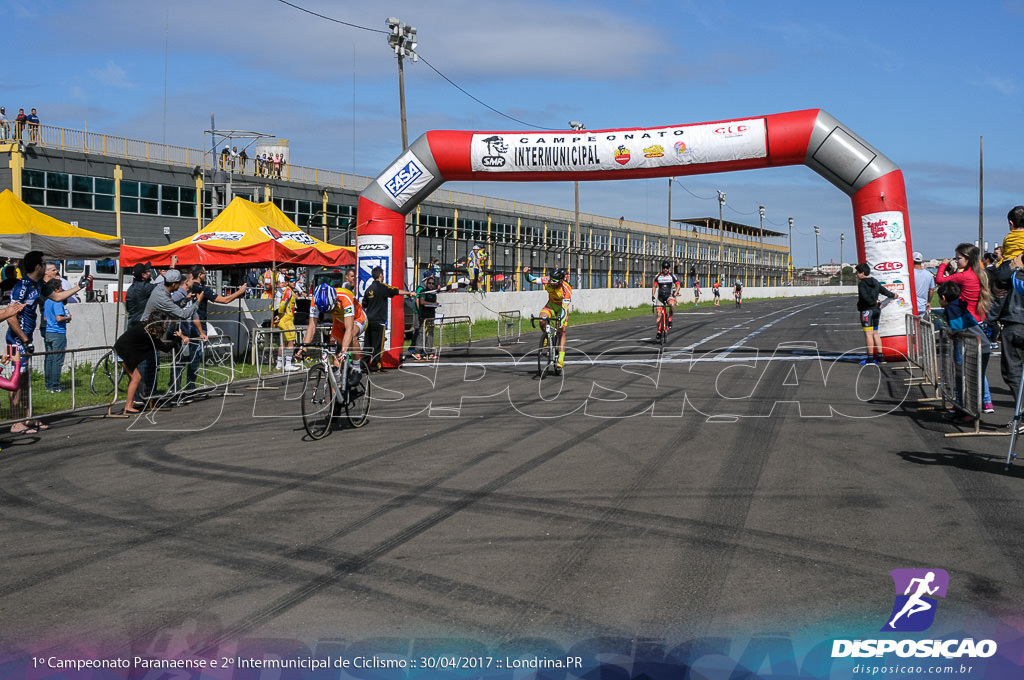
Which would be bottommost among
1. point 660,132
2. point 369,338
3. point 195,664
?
point 195,664

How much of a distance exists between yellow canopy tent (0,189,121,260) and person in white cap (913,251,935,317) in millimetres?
14408

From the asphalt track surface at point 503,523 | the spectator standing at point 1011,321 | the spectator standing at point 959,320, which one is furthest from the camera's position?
the spectator standing at point 959,320

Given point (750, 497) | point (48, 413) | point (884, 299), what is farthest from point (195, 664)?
point (884, 299)

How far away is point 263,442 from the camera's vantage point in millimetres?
9531

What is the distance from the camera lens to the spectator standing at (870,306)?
15.4 metres

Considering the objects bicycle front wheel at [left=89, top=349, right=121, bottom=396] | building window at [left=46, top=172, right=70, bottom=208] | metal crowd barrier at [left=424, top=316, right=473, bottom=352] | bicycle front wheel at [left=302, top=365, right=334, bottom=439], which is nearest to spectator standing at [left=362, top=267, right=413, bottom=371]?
bicycle front wheel at [left=89, top=349, right=121, bottom=396]

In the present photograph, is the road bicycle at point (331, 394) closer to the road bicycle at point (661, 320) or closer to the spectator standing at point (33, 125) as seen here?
the road bicycle at point (661, 320)

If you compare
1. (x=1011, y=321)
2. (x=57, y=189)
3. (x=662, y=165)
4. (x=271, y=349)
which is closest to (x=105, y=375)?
(x=271, y=349)

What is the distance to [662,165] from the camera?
17.9 m

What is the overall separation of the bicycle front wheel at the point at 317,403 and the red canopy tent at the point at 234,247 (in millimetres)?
8622

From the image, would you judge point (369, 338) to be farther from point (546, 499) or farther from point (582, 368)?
point (546, 499)

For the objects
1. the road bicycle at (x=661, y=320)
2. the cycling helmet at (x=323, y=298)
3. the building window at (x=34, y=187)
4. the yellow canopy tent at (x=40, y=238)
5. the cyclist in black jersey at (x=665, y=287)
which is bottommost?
the road bicycle at (x=661, y=320)

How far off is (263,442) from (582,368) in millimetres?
8094

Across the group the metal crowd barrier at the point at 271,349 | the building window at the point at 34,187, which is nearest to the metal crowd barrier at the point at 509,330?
the metal crowd barrier at the point at 271,349
